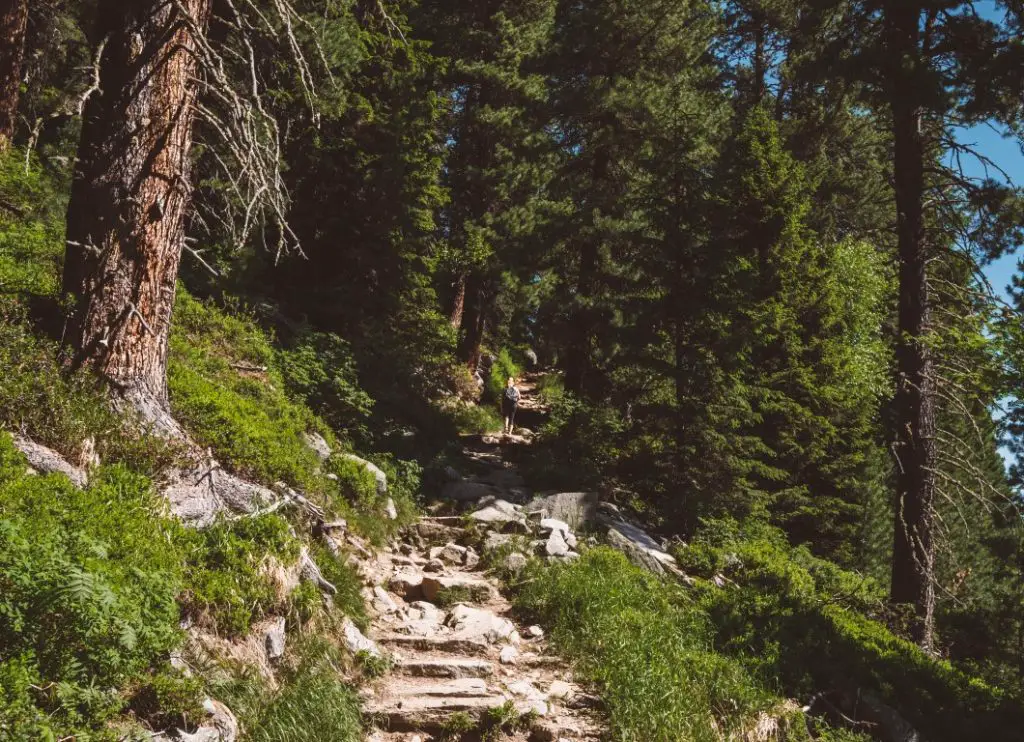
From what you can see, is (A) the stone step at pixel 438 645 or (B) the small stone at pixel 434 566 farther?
(B) the small stone at pixel 434 566

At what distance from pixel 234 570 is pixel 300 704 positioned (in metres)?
1.11

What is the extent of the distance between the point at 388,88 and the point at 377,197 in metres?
2.76

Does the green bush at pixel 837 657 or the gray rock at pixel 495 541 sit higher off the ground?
the gray rock at pixel 495 541

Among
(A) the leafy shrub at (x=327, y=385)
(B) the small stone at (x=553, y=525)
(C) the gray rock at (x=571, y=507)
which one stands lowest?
(B) the small stone at (x=553, y=525)

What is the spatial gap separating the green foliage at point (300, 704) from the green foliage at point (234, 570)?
46cm

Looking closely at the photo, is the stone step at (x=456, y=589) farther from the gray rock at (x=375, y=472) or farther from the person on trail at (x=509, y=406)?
the person on trail at (x=509, y=406)

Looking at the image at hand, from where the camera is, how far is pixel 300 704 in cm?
487

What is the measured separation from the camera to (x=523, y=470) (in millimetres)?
13688

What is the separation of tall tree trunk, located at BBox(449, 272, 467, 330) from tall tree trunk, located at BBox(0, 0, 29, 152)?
1186 cm

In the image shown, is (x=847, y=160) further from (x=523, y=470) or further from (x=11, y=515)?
(x=11, y=515)

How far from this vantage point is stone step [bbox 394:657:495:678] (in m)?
6.25

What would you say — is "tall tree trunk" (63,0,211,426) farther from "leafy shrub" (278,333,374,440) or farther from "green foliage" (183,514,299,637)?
"leafy shrub" (278,333,374,440)

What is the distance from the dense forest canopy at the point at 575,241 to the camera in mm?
6145

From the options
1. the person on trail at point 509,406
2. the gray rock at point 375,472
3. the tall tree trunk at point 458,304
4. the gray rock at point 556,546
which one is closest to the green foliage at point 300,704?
the gray rock at point 556,546
